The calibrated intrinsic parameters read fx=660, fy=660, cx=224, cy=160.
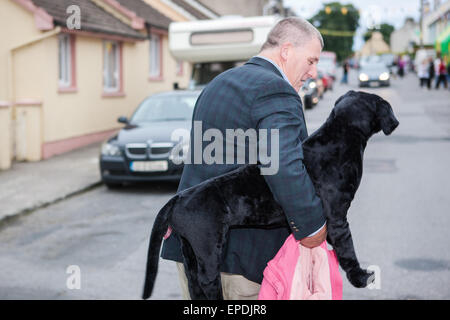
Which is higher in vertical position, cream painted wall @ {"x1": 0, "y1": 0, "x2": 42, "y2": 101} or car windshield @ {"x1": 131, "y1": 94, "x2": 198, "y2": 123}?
cream painted wall @ {"x1": 0, "y1": 0, "x2": 42, "y2": 101}

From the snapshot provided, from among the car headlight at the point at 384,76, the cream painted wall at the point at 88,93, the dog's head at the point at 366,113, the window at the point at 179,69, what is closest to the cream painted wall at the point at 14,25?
the cream painted wall at the point at 88,93

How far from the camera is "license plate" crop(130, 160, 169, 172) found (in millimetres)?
10633

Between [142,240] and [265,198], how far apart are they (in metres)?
5.22

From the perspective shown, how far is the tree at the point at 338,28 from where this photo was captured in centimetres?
9519

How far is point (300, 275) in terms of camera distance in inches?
96.3

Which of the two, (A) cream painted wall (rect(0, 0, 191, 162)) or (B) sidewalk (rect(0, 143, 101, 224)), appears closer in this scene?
(B) sidewalk (rect(0, 143, 101, 224))

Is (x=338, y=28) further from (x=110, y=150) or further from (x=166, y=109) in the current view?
(x=110, y=150)

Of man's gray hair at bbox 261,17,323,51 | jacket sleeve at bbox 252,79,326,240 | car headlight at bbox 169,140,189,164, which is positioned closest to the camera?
jacket sleeve at bbox 252,79,326,240

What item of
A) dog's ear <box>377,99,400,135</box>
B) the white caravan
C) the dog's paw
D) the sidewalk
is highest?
the white caravan

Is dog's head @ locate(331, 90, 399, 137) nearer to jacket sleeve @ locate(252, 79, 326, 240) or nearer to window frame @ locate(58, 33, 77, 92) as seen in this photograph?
jacket sleeve @ locate(252, 79, 326, 240)

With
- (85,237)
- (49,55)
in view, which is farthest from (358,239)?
(49,55)

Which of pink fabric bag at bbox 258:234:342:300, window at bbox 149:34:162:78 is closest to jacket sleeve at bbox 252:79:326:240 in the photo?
pink fabric bag at bbox 258:234:342:300

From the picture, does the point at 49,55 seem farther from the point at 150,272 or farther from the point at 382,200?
the point at 150,272
